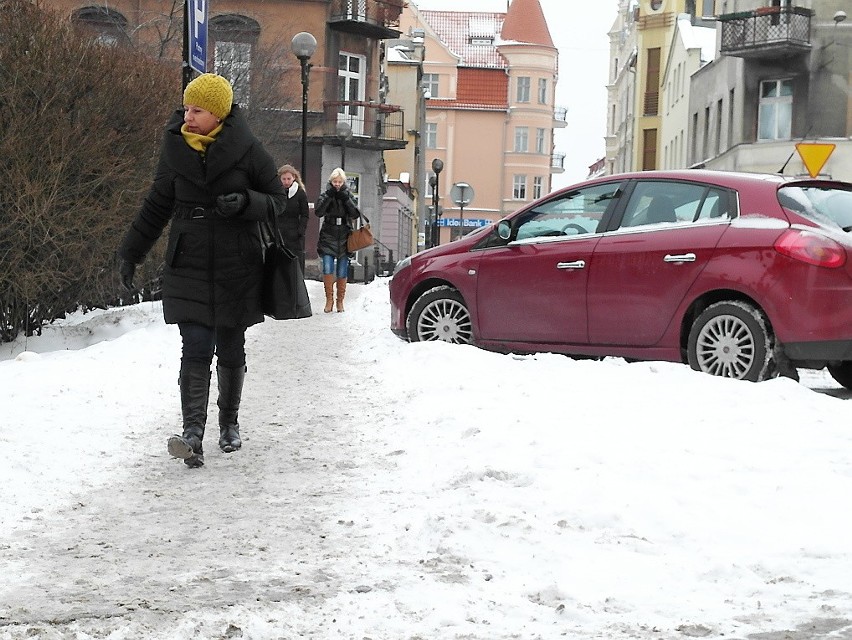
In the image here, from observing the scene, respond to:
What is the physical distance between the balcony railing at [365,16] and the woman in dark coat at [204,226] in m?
37.7

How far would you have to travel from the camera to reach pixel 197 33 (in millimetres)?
11297

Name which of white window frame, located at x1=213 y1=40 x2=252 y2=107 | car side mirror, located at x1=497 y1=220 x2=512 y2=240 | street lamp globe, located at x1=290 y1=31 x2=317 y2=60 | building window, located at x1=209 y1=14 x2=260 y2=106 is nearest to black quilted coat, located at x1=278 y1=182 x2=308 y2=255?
car side mirror, located at x1=497 y1=220 x2=512 y2=240

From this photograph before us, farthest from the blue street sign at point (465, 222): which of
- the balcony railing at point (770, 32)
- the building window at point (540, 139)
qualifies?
the balcony railing at point (770, 32)

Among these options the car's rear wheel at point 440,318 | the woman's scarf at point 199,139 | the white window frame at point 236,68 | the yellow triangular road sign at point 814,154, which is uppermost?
the white window frame at point 236,68

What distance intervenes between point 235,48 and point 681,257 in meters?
29.8

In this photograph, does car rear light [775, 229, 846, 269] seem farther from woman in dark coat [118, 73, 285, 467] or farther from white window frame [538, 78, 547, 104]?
white window frame [538, 78, 547, 104]

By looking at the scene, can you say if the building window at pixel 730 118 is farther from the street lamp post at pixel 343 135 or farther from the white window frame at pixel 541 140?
the white window frame at pixel 541 140

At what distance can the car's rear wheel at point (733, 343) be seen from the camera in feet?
29.3

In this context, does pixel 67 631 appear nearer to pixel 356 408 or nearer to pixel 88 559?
pixel 88 559

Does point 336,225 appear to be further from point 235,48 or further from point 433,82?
point 433,82

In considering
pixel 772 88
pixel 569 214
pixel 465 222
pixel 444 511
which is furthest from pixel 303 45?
pixel 465 222

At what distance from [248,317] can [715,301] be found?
4015 millimetres

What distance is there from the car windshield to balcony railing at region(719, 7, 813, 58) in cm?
3267

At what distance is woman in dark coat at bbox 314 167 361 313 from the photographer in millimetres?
17344
